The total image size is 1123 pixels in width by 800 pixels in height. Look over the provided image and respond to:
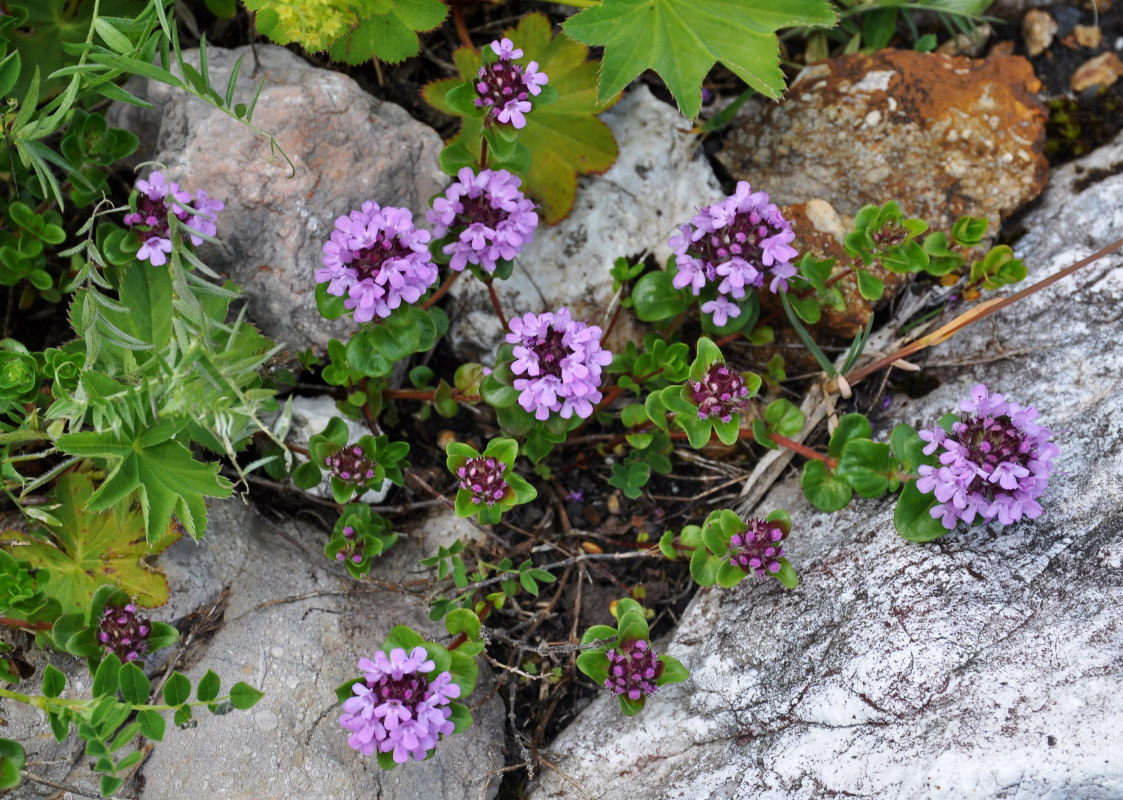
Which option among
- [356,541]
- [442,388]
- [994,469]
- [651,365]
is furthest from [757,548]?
[356,541]

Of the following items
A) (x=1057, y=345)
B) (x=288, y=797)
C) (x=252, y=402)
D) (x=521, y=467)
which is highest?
(x=1057, y=345)

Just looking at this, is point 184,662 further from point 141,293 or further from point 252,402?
point 141,293

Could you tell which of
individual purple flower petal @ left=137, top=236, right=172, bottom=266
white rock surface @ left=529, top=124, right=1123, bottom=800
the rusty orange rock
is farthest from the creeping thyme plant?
the rusty orange rock

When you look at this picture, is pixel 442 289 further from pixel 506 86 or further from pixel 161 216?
pixel 161 216

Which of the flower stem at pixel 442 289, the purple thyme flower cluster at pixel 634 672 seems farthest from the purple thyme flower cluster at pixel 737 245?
the purple thyme flower cluster at pixel 634 672

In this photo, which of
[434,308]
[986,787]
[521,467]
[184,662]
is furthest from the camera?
[521,467]

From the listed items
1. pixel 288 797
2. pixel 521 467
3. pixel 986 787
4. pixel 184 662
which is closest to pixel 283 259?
pixel 521 467

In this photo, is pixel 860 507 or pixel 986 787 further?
pixel 860 507
